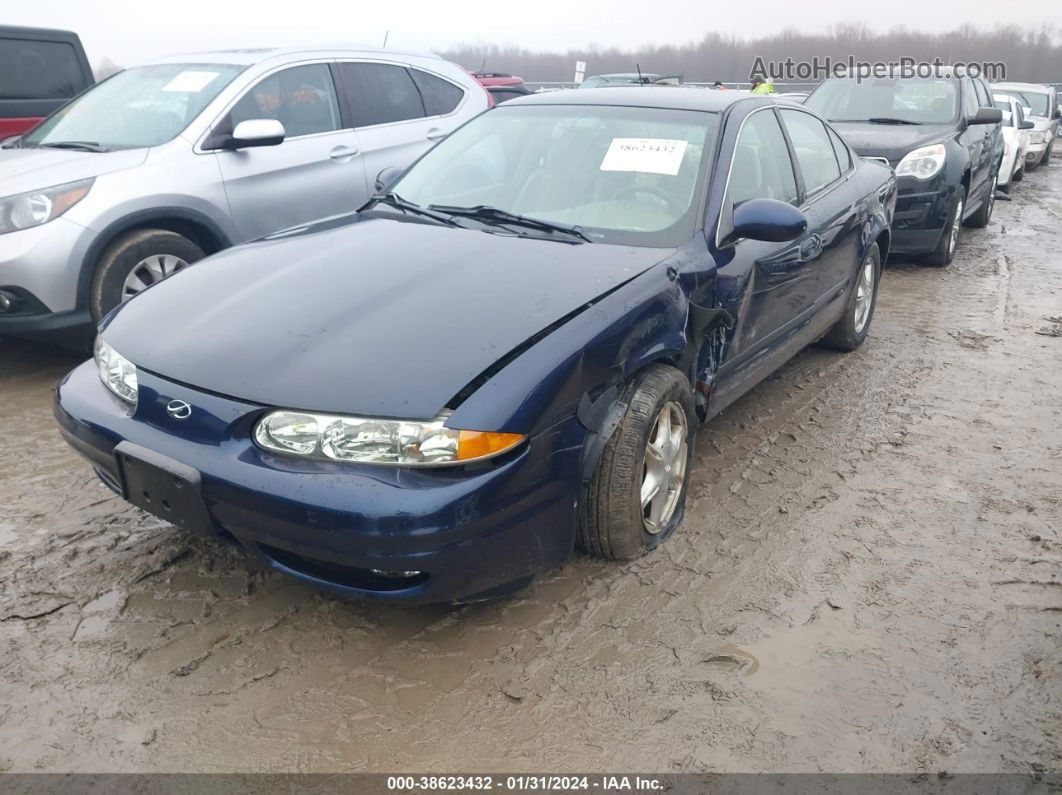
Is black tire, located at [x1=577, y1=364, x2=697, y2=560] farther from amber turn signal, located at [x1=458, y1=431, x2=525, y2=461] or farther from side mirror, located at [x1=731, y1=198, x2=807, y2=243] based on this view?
side mirror, located at [x1=731, y1=198, x2=807, y2=243]

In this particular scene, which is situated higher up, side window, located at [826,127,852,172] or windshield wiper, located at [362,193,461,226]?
side window, located at [826,127,852,172]

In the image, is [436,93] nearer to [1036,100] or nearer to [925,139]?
[925,139]

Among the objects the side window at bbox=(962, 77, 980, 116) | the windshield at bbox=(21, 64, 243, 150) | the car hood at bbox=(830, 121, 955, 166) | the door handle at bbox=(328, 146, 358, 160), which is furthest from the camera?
the side window at bbox=(962, 77, 980, 116)

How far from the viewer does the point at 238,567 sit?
2.84 meters

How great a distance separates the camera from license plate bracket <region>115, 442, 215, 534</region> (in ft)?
7.50

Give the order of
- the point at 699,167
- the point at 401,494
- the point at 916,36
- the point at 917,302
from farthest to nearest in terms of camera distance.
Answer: the point at 916,36, the point at 917,302, the point at 699,167, the point at 401,494

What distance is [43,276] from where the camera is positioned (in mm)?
4145

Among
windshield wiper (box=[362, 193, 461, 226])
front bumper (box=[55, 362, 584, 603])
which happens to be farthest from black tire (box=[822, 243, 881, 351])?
front bumper (box=[55, 362, 584, 603])

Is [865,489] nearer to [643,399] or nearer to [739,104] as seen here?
[643,399]

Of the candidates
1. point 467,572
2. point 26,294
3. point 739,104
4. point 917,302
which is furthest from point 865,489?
A: point 26,294

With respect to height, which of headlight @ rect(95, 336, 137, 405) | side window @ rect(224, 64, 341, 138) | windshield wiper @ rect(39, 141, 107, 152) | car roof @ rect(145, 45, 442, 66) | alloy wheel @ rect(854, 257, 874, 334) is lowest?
alloy wheel @ rect(854, 257, 874, 334)

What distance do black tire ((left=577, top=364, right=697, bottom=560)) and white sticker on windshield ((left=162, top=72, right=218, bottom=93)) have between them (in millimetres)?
3625

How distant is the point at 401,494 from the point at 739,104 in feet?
8.25

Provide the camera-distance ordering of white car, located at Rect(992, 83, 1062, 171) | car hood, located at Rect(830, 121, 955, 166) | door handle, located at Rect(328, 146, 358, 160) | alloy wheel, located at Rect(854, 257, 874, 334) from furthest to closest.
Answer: white car, located at Rect(992, 83, 1062, 171) → car hood, located at Rect(830, 121, 955, 166) → door handle, located at Rect(328, 146, 358, 160) → alloy wheel, located at Rect(854, 257, 874, 334)
